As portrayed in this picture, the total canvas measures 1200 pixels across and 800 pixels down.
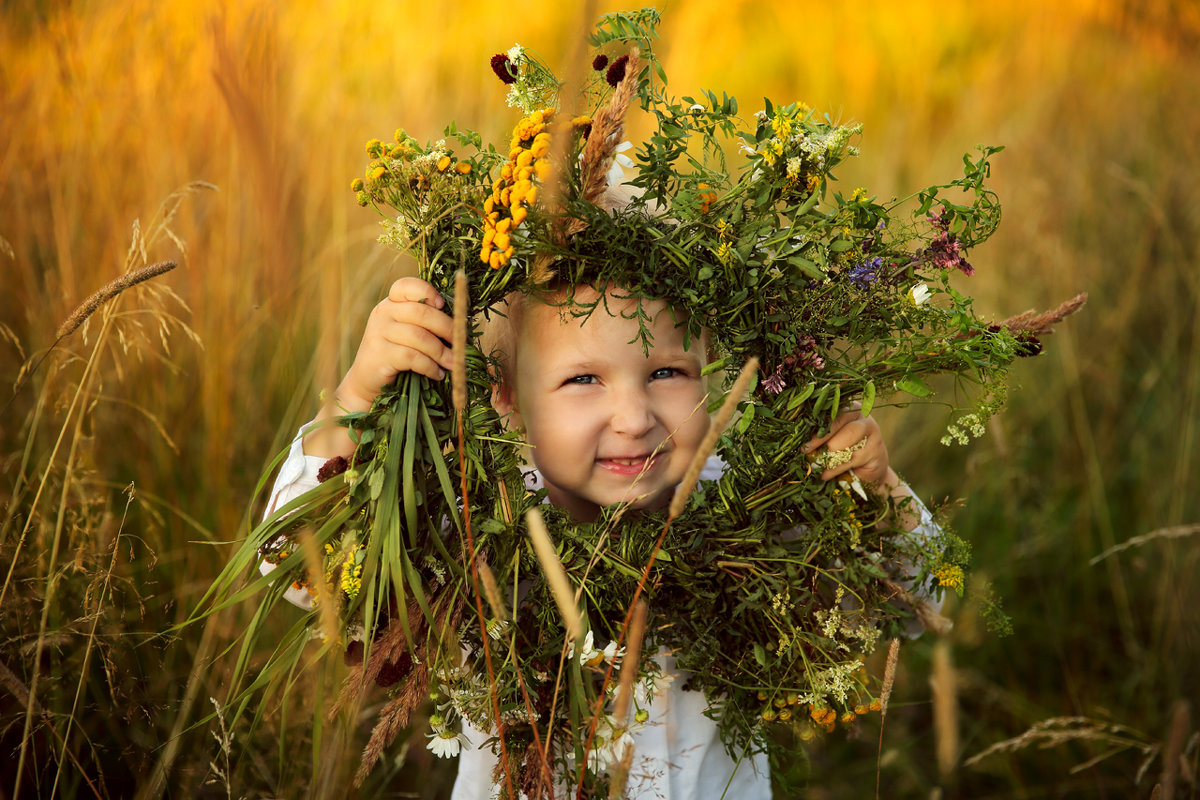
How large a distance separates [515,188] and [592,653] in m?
0.85

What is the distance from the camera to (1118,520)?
12.0 ft

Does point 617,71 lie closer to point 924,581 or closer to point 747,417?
point 747,417

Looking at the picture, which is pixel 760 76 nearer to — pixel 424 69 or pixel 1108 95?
pixel 1108 95

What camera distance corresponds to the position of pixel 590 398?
1914 mm

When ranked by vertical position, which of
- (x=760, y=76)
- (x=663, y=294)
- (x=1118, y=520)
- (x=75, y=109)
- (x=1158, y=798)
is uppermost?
(x=760, y=76)

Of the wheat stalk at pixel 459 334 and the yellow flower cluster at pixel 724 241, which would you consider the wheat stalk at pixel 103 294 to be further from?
the yellow flower cluster at pixel 724 241

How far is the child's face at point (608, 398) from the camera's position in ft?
6.10

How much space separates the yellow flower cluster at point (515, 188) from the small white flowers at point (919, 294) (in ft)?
2.44

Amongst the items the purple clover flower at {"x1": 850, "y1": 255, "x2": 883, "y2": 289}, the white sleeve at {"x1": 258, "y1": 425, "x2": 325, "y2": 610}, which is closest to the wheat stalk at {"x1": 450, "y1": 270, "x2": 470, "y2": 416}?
the white sleeve at {"x1": 258, "y1": 425, "x2": 325, "y2": 610}

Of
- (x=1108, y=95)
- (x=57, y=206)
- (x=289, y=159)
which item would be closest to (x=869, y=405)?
(x=289, y=159)

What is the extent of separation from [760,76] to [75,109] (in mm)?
4331

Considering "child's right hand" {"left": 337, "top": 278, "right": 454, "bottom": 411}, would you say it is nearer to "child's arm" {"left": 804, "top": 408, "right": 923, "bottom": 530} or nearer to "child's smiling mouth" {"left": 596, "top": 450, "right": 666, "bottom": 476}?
"child's smiling mouth" {"left": 596, "top": 450, "right": 666, "bottom": 476}

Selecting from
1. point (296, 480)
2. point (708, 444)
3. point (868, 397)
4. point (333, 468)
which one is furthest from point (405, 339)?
point (868, 397)

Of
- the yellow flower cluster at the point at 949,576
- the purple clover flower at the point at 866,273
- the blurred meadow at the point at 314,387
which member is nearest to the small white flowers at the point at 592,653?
the blurred meadow at the point at 314,387
